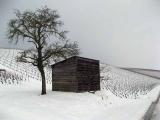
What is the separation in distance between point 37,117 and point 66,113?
2.02m

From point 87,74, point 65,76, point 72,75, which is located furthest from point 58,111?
point 87,74

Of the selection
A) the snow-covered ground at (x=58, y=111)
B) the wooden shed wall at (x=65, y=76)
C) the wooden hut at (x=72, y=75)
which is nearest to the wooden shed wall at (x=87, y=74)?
the wooden hut at (x=72, y=75)

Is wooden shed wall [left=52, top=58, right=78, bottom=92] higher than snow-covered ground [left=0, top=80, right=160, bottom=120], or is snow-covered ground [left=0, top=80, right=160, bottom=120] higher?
wooden shed wall [left=52, top=58, right=78, bottom=92]

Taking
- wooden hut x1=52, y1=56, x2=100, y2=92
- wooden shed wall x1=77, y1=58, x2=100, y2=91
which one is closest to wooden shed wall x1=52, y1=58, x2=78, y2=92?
wooden hut x1=52, y1=56, x2=100, y2=92

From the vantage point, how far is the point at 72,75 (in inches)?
938

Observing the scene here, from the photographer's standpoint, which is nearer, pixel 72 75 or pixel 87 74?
pixel 72 75

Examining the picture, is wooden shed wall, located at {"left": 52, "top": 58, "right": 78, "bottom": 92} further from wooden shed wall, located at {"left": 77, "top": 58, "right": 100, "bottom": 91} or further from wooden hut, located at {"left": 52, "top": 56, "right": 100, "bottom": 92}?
wooden shed wall, located at {"left": 77, "top": 58, "right": 100, "bottom": 91}

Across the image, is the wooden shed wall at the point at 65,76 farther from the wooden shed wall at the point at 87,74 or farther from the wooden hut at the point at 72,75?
the wooden shed wall at the point at 87,74

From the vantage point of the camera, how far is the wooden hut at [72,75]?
23.6 m

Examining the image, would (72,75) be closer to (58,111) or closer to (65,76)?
(65,76)

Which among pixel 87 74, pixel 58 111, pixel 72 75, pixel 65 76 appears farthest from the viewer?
pixel 87 74

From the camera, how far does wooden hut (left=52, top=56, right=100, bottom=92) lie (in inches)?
930

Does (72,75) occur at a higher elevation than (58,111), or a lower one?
higher

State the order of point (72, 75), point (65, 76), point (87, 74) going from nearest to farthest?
point (72, 75) < point (65, 76) < point (87, 74)
